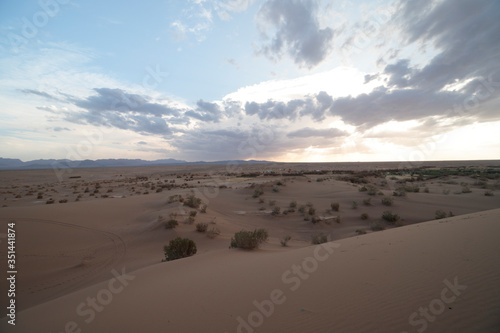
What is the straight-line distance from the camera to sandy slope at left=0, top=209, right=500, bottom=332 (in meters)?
3.21

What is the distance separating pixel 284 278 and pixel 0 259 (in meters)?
10.3

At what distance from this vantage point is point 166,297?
4328mm

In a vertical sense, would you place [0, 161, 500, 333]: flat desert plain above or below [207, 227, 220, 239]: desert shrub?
above

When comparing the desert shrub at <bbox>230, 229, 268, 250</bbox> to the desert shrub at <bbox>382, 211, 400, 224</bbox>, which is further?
the desert shrub at <bbox>382, 211, 400, 224</bbox>

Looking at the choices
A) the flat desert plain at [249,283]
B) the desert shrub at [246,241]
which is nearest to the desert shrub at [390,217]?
the flat desert plain at [249,283]

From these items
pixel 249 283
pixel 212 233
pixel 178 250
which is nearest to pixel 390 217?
pixel 212 233

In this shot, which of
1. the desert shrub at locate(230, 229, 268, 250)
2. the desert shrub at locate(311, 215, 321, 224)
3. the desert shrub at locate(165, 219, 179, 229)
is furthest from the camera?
the desert shrub at locate(311, 215, 321, 224)

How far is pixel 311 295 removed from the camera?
402cm

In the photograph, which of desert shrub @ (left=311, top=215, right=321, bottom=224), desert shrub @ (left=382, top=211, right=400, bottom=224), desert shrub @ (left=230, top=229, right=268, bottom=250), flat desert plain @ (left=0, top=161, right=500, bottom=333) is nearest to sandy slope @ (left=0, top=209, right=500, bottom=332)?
flat desert plain @ (left=0, top=161, right=500, bottom=333)

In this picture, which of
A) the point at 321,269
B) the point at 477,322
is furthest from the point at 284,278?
the point at 477,322

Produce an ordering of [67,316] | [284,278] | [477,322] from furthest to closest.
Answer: [284,278]
[67,316]
[477,322]

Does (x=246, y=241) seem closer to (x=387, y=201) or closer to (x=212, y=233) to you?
(x=212, y=233)

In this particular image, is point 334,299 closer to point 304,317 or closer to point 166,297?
point 304,317

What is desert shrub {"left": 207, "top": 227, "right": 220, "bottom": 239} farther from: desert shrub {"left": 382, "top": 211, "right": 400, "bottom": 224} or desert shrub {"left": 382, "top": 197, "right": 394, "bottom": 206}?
desert shrub {"left": 382, "top": 197, "right": 394, "bottom": 206}
